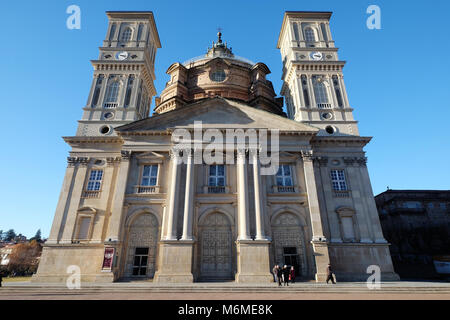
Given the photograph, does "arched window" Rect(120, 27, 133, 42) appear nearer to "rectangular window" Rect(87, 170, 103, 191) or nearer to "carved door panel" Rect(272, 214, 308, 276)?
"rectangular window" Rect(87, 170, 103, 191)

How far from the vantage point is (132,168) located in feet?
67.4

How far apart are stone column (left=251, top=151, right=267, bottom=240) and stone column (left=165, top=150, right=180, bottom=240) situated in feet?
20.1

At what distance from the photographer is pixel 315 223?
18469 millimetres

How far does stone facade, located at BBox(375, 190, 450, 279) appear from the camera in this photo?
35000 mm

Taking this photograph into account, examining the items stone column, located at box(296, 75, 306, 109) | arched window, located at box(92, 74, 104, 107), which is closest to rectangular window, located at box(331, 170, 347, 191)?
stone column, located at box(296, 75, 306, 109)

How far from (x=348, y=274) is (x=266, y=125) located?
43.4 feet

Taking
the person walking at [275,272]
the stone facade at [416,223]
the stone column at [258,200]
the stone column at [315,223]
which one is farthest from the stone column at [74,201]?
the stone facade at [416,223]

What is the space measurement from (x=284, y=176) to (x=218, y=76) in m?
16.7

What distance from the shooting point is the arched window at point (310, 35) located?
2945 centimetres

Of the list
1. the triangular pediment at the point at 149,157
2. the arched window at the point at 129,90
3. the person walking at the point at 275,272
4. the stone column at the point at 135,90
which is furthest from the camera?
the arched window at the point at 129,90

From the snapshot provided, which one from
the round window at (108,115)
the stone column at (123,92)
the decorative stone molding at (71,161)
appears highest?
the stone column at (123,92)

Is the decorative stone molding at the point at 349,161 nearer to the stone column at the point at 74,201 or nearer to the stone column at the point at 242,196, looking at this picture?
the stone column at the point at 242,196

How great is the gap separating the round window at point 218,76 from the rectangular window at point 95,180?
17419 millimetres
